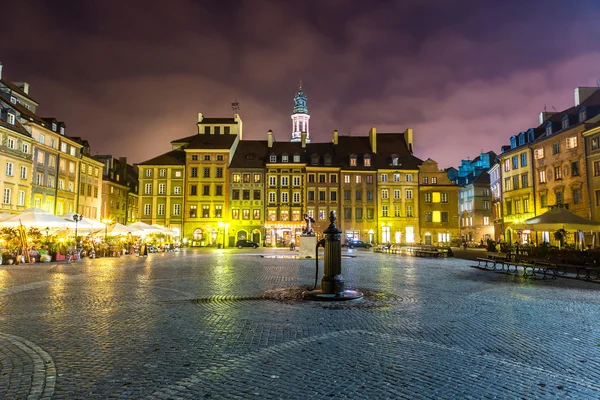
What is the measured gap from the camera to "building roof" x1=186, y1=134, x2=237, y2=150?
200ft

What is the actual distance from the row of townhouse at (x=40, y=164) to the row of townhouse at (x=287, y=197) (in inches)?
313

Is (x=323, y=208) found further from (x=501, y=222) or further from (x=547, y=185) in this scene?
(x=547, y=185)

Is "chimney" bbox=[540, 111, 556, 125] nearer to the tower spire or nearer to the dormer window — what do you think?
the dormer window

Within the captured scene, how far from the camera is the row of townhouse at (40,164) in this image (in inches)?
1628

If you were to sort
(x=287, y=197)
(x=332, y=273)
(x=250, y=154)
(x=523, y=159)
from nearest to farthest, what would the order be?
1. (x=332, y=273)
2. (x=523, y=159)
3. (x=287, y=197)
4. (x=250, y=154)

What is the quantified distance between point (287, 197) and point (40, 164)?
3099 centimetres

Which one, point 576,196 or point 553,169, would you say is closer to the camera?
point 576,196

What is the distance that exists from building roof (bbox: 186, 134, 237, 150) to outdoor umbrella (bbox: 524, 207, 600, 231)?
46876 mm

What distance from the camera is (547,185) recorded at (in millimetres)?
42625

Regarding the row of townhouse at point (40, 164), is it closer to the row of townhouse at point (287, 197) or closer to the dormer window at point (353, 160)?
the row of townhouse at point (287, 197)

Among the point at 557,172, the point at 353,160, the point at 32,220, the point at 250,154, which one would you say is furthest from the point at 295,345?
the point at 250,154

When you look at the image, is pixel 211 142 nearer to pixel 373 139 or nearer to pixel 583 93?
pixel 373 139

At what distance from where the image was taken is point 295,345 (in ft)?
21.7

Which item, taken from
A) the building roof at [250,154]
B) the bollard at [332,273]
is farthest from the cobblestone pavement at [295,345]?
the building roof at [250,154]
